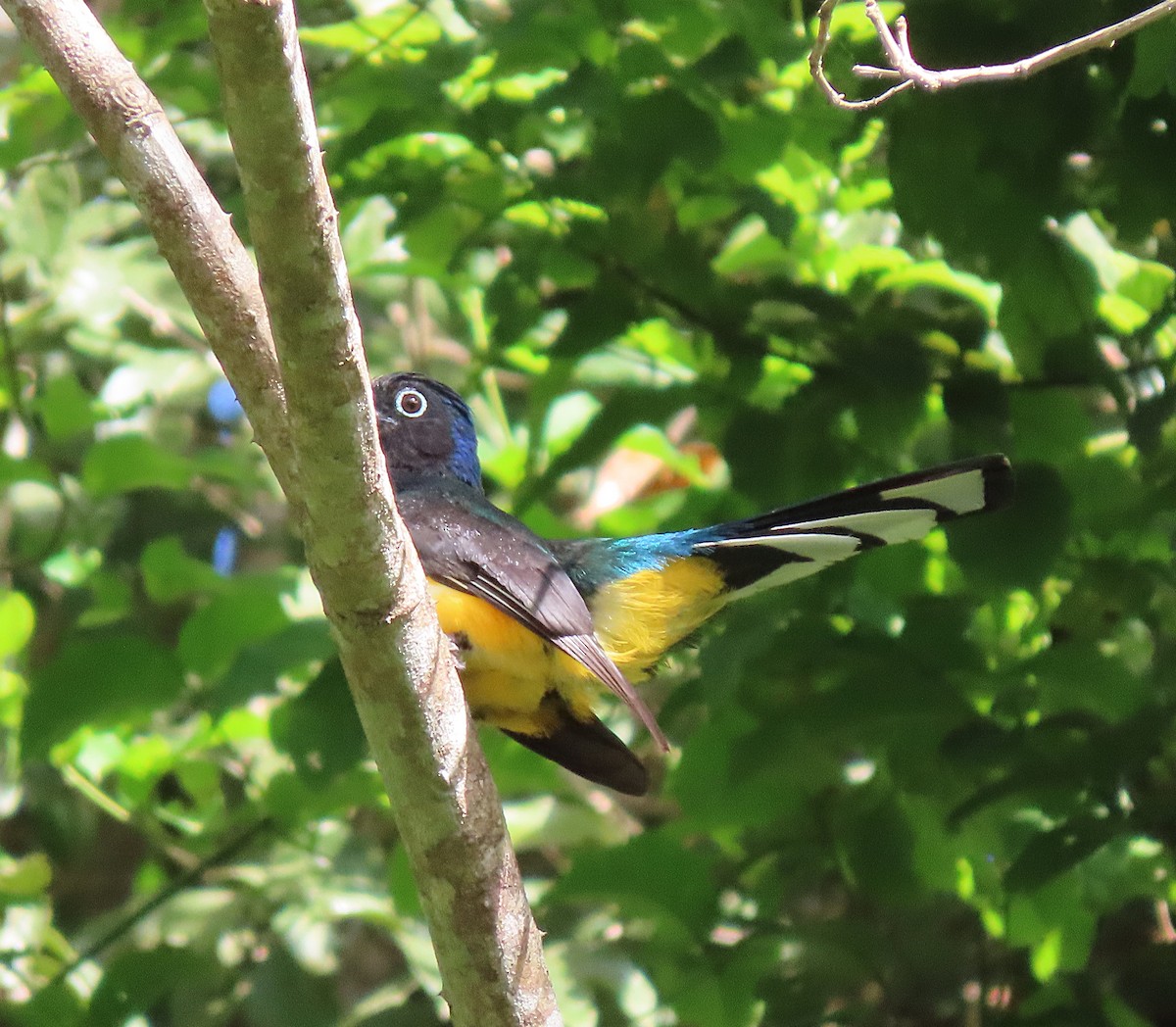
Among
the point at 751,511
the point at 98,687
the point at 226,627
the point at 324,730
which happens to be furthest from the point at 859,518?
the point at 98,687

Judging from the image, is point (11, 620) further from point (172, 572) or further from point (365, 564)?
point (365, 564)

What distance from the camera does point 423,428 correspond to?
177 inches

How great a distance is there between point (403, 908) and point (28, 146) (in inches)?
89.7

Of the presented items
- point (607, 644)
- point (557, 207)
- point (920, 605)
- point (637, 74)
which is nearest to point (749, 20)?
point (637, 74)

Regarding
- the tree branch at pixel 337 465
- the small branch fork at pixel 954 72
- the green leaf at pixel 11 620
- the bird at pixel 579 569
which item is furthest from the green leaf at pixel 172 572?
the small branch fork at pixel 954 72

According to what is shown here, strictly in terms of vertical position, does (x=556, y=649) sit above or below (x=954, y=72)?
below

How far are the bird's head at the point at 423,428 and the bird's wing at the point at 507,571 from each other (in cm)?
51

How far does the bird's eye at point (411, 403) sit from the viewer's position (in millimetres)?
4488

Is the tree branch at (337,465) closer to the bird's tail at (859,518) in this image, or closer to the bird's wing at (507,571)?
the bird's wing at (507,571)

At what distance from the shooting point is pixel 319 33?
380 cm

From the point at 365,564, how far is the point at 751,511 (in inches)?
71.8

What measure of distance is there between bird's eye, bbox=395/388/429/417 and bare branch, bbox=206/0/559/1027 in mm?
1905

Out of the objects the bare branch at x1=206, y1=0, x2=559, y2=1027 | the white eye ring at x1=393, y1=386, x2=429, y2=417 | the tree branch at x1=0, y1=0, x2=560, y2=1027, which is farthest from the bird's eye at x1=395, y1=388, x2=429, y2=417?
the bare branch at x1=206, y1=0, x2=559, y2=1027

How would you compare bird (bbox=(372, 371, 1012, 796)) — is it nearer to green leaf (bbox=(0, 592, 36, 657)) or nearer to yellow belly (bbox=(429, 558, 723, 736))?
yellow belly (bbox=(429, 558, 723, 736))
